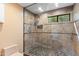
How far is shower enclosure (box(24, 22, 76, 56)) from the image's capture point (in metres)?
1.22

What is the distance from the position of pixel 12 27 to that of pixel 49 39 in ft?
1.74

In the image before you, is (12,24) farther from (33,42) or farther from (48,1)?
(48,1)

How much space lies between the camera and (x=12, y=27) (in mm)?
1237

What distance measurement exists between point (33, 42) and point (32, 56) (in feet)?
0.63

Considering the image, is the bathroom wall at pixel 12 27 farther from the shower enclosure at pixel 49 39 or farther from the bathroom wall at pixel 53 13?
the bathroom wall at pixel 53 13

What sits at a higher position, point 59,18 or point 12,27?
point 59,18

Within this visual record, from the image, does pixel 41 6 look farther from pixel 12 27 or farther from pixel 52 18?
pixel 12 27

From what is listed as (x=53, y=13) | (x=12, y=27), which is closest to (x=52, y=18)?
(x=53, y=13)

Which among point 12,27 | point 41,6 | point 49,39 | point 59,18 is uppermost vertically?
point 41,6

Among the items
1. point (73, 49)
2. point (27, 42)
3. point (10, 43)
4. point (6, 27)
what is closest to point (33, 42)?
point (27, 42)

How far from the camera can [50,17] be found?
1286mm

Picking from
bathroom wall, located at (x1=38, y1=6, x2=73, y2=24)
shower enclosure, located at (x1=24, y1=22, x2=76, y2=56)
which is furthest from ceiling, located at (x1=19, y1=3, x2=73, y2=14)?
shower enclosure, located at (x1=24, y1=22, x2=76, y2=56)

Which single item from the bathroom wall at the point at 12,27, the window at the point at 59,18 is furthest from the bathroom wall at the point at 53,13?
the bathroom wall at the point at 12,27

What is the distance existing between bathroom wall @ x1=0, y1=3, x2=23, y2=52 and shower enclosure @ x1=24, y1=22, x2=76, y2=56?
0.27 ft
